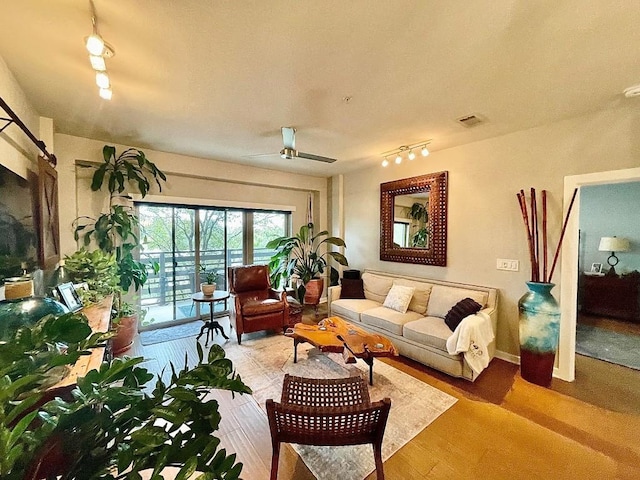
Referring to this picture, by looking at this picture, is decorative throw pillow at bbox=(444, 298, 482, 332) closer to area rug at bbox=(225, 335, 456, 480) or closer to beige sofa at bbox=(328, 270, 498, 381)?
beige sofa at bbox=(328, 270, 498, 381)

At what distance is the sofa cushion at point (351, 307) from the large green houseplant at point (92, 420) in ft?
10.9

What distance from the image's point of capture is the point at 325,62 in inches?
71.8

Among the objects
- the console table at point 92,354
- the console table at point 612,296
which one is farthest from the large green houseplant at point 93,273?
the console table at point 612,296

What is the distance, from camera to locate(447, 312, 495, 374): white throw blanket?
8.48ft

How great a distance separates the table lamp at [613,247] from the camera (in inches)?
173

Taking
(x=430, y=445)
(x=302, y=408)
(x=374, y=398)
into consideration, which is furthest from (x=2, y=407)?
(x=374, y=398)

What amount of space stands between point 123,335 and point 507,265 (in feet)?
14.9

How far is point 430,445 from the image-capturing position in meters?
1.92

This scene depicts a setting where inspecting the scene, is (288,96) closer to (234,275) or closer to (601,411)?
(234,275)

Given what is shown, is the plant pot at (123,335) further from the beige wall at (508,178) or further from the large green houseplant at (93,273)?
the beige wall at (508,178)

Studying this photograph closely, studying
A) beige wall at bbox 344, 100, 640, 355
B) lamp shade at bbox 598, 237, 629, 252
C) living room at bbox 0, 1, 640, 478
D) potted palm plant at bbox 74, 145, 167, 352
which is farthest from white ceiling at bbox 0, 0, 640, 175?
lamp shade at bbox 598, 237, 629, 252

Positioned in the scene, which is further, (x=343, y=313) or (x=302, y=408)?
(x=343, y=313)

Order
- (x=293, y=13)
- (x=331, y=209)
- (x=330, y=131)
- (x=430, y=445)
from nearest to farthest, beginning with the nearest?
(x=293, y=13), (x=430, y=445), (x=330, y=131), (x=331, y=209)

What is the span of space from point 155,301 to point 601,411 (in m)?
5.39
